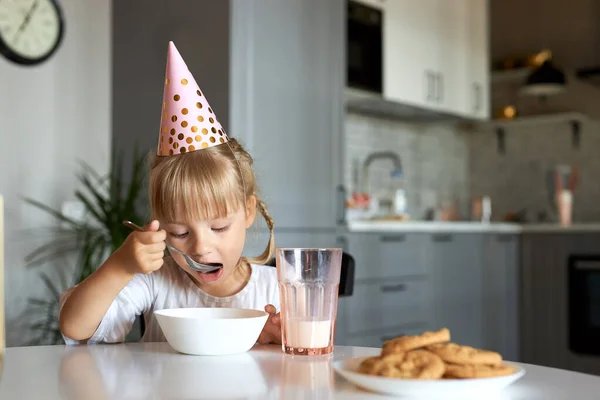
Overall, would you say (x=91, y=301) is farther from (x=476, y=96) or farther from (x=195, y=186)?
(x=476, y=96)

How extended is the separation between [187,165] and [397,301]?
101 inches

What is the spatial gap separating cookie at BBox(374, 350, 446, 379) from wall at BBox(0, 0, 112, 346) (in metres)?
2.55

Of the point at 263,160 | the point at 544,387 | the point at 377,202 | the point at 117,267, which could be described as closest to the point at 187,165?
the point at 117,267

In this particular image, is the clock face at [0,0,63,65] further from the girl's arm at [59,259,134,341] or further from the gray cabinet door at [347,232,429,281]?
the girl's arm at [59,259,134,341]

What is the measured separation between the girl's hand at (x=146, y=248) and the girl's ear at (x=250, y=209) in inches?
15.6

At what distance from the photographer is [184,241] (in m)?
1.26

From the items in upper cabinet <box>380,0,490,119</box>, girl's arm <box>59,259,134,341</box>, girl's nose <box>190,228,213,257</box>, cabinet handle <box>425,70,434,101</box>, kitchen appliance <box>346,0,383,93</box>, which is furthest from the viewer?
cabinet handle <box>425,70,434,101</box>

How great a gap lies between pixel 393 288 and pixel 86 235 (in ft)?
4.88

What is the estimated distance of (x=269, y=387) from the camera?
2.55 feet

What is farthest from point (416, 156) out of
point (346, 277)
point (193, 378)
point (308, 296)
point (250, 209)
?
point (193, 378)

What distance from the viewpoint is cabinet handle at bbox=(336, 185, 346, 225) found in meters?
3.41

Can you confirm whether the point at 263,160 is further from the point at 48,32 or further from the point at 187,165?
the point at 187,165

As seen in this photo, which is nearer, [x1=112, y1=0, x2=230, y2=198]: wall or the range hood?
[x1=112, y1=0, x2=230, y2=198]: wall

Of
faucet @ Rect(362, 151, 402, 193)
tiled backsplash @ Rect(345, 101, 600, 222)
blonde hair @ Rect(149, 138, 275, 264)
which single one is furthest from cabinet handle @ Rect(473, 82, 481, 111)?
blonde hair @ Rect(149, 138, 275, 264)
